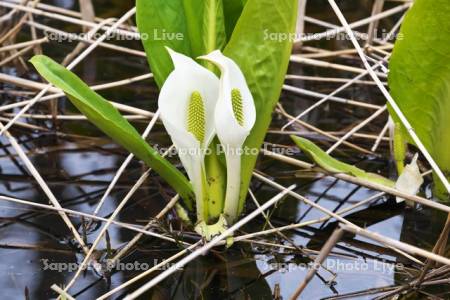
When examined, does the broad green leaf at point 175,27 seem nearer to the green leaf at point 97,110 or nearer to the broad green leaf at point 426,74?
the green leaf at point 97,110

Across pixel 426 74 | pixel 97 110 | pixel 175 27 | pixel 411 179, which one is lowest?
pixel 411 179

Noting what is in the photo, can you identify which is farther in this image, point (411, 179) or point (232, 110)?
Result: point (411, 179)

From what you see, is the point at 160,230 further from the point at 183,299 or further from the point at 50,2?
the point at 50,2

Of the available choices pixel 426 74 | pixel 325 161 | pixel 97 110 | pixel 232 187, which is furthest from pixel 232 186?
pixel 426 74

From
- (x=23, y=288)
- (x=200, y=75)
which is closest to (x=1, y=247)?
(x=23, y=288)

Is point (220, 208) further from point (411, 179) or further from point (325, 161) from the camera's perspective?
point (411, 179)

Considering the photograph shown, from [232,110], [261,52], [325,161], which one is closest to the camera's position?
[232,110]

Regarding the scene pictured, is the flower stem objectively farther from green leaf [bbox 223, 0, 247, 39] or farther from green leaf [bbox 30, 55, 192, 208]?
green leaf [bbox 223, 0, 247, 39]

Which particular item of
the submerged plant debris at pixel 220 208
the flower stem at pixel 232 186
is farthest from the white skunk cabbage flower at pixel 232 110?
the submerged plant debris at pixel 220 208
